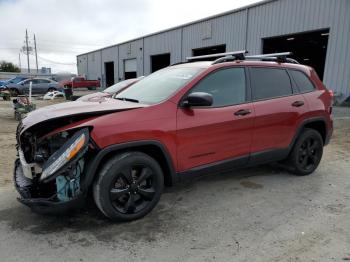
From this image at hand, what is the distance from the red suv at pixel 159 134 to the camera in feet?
9.74

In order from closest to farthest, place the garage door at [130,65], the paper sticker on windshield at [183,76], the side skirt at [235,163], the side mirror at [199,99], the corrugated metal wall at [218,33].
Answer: the side mirror at [199,99] < the side skirt at [235,163] < the paper sticker on windshield at [183,76] < the corrugated metal wall at [218,33] < the garage door at [130,65]

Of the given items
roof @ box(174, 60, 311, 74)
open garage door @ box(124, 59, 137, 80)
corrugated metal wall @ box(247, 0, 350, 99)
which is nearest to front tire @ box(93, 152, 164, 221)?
roof @ box(174, 60, 311, 74)

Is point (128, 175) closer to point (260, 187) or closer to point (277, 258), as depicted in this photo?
point (277, 258)

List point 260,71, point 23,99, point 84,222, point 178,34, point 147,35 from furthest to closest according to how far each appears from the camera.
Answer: point 147,35 < point 178,34 < point 23,99 < point 260,71 < point 84,222

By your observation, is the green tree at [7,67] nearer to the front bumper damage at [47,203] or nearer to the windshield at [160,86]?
the windshield at [160,86]

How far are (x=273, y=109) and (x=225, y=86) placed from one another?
83 cm

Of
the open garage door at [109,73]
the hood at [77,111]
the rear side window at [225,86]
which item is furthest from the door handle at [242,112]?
the open garage door at [109,73]

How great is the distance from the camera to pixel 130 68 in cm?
3341

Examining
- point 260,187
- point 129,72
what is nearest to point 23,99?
point 260,187

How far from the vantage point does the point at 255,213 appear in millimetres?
3578

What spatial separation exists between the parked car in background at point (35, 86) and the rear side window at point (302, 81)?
23948mm

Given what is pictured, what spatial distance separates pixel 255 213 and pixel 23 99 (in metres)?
9.87

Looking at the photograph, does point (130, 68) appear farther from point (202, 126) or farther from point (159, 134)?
point (159, 134)

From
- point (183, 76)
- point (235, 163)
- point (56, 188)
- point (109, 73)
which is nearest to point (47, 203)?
point (56, 188)
